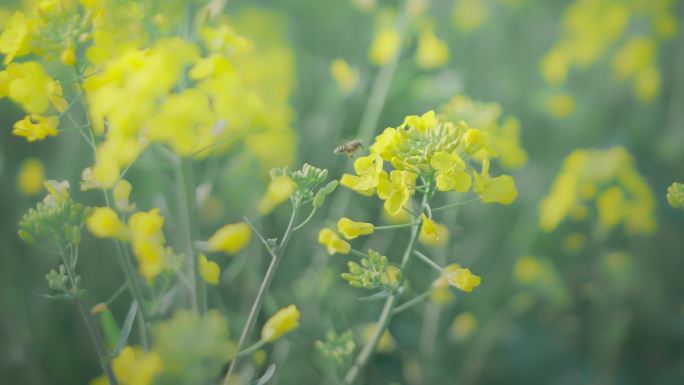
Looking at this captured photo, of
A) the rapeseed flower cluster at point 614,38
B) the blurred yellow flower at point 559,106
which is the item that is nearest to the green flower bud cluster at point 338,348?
the blurred yellow flower at point 559,106

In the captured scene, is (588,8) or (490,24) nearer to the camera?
(588,8)

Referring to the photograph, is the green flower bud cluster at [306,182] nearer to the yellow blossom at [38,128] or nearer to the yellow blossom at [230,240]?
the yellow blossom at [230,240]

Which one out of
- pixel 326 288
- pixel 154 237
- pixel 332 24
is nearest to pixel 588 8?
pixel 332 24

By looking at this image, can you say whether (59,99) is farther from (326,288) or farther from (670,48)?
(670,48)

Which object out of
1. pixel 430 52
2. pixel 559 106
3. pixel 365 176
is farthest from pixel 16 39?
pixel 559 106

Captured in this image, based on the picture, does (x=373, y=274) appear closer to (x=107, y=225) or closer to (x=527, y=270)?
(x=107, y=225)
